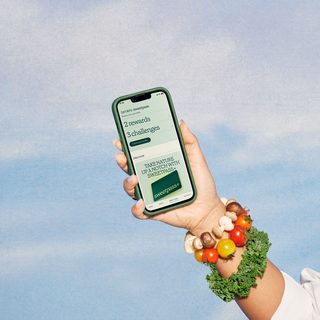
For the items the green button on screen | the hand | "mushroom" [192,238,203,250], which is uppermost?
the green button on screen

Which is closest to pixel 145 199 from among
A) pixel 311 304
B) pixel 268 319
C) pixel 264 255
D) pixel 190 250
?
pixel 190 250

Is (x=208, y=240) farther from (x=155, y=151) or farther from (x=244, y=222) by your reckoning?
(x=155, y=151)

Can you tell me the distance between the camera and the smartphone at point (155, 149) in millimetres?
1282

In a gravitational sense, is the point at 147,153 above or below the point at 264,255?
above

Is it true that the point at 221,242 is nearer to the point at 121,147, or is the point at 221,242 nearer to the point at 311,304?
the point at 311,304

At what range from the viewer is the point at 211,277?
1.18 m

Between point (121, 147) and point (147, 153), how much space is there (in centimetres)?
11

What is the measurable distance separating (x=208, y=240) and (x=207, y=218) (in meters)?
0.13

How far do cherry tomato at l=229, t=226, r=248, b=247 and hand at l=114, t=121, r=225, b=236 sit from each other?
11 cm

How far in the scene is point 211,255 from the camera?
1188 millimetres

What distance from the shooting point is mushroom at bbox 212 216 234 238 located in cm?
122

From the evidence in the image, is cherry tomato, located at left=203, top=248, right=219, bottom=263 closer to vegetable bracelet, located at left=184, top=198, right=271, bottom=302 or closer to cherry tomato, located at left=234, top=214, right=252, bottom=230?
vegetable bracelet, located at left=184, top=198, right=271, bottom=302

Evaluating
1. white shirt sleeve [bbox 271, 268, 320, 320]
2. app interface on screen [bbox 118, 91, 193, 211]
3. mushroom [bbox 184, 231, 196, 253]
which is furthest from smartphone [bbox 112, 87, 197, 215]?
white shirt sleeve [bbox 271, 268, 320, 320]

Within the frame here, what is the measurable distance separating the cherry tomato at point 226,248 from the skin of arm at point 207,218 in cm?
5
